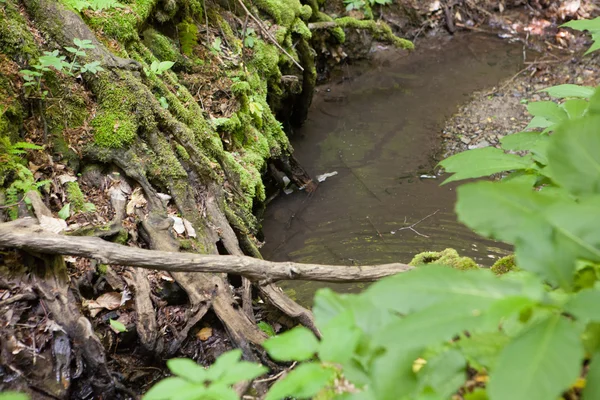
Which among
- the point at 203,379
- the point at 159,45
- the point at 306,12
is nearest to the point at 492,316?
the point at 203,379

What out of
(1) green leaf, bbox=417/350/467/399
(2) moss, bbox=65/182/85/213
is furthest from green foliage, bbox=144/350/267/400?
(2) moss, bbox=65/182/85/213

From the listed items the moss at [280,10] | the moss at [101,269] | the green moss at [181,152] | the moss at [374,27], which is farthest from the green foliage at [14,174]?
the moss at [374,27]

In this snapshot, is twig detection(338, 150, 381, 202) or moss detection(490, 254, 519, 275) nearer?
moss detection(490, 254, 519, 275)

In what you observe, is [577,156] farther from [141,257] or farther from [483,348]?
[141,257]

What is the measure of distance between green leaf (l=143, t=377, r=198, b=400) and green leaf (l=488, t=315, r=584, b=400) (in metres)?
0.76

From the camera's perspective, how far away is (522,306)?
2.99ft

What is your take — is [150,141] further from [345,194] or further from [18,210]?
[345,194]

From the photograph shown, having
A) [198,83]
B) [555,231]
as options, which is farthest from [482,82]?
[555,231]

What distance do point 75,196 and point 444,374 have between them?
3275 mm

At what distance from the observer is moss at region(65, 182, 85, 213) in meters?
3.52

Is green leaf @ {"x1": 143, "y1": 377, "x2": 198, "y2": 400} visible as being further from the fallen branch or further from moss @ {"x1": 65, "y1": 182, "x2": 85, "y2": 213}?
moss @ {"x1": 65, "y1": 182, "x2": 85, "y2": 213}

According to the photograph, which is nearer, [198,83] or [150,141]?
[150,141]

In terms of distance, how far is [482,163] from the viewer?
1.78 metres

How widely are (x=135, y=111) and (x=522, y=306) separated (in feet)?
12.6
